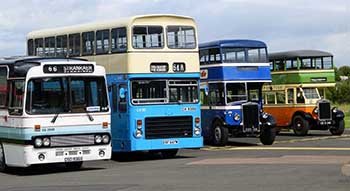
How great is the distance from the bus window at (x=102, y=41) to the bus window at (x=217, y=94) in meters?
6.69

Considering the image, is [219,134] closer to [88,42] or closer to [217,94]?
[217,94]

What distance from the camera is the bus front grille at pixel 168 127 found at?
2241 centimetres

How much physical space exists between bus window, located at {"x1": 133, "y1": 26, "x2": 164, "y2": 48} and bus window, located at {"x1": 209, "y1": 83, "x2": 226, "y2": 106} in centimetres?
650

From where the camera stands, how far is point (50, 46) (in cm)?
2586

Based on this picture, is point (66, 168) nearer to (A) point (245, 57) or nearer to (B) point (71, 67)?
(B) point (71, 67)

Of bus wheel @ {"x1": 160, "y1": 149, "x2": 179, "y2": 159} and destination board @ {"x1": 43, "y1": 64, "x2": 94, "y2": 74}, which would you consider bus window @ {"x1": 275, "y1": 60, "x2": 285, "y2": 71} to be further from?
destination board @ {"x1": 43, "y1": 64, "x2": 94, "y2": 74}

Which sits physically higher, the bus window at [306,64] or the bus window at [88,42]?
the bus window at [88,42]

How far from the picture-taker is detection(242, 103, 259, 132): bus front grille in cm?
2888

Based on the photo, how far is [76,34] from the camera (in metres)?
24.5

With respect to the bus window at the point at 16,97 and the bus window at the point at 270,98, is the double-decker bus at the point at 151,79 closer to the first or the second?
the bus window at the point at 16,97

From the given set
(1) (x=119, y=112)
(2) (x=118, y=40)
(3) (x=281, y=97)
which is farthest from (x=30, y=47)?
(3) (x=281, y=97)

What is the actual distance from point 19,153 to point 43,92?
1604 mm

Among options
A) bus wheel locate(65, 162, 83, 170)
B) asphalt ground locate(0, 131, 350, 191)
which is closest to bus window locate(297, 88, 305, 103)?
asphalt ground locate(0, 131, 350, 191)

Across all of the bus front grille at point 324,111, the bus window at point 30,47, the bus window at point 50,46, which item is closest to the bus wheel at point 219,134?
the bus window at point 50,46
